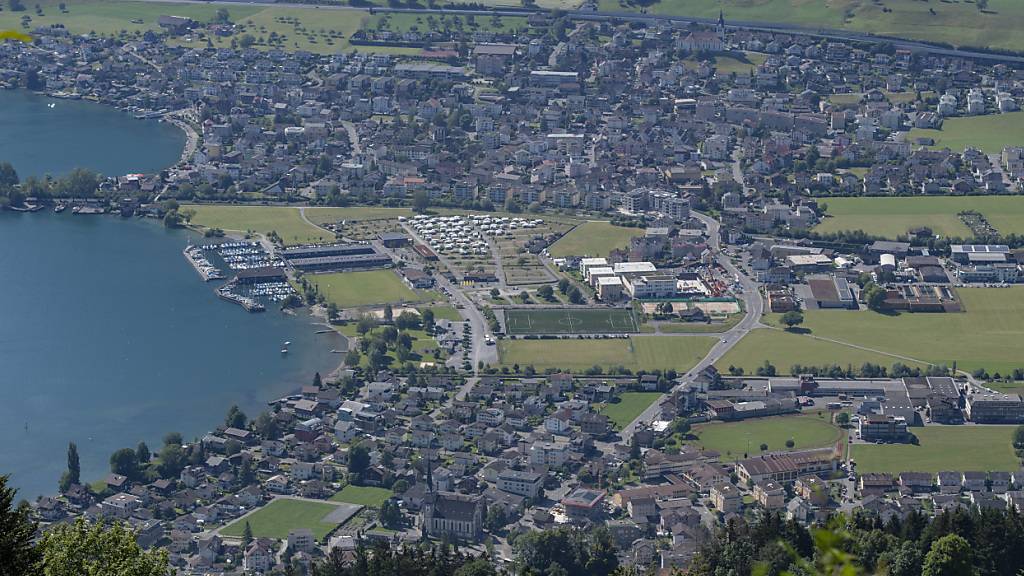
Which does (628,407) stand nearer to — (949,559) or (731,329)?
(731,329)

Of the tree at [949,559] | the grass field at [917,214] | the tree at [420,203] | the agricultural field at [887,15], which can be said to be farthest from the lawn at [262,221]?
the agricultural field at [887,15]

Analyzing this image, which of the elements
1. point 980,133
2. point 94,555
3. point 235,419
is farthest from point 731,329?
point 94,555

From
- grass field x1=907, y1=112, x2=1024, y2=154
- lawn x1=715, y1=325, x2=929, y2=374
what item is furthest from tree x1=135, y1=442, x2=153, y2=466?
grass field x1=907, y1=112, x2=1024, y2=154

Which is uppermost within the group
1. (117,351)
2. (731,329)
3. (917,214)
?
(917,214)

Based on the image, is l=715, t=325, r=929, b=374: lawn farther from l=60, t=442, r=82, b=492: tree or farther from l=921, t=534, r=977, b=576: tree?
l=921, t=534, r=977, b=576: tree

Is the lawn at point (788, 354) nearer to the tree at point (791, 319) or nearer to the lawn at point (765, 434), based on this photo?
the tree at point (791, 319)

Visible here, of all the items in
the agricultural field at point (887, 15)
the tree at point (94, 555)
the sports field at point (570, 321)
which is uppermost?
the tree at point (94, 555)

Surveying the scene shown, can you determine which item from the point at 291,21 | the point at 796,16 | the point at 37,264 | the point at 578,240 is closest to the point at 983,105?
the point at 796,16
